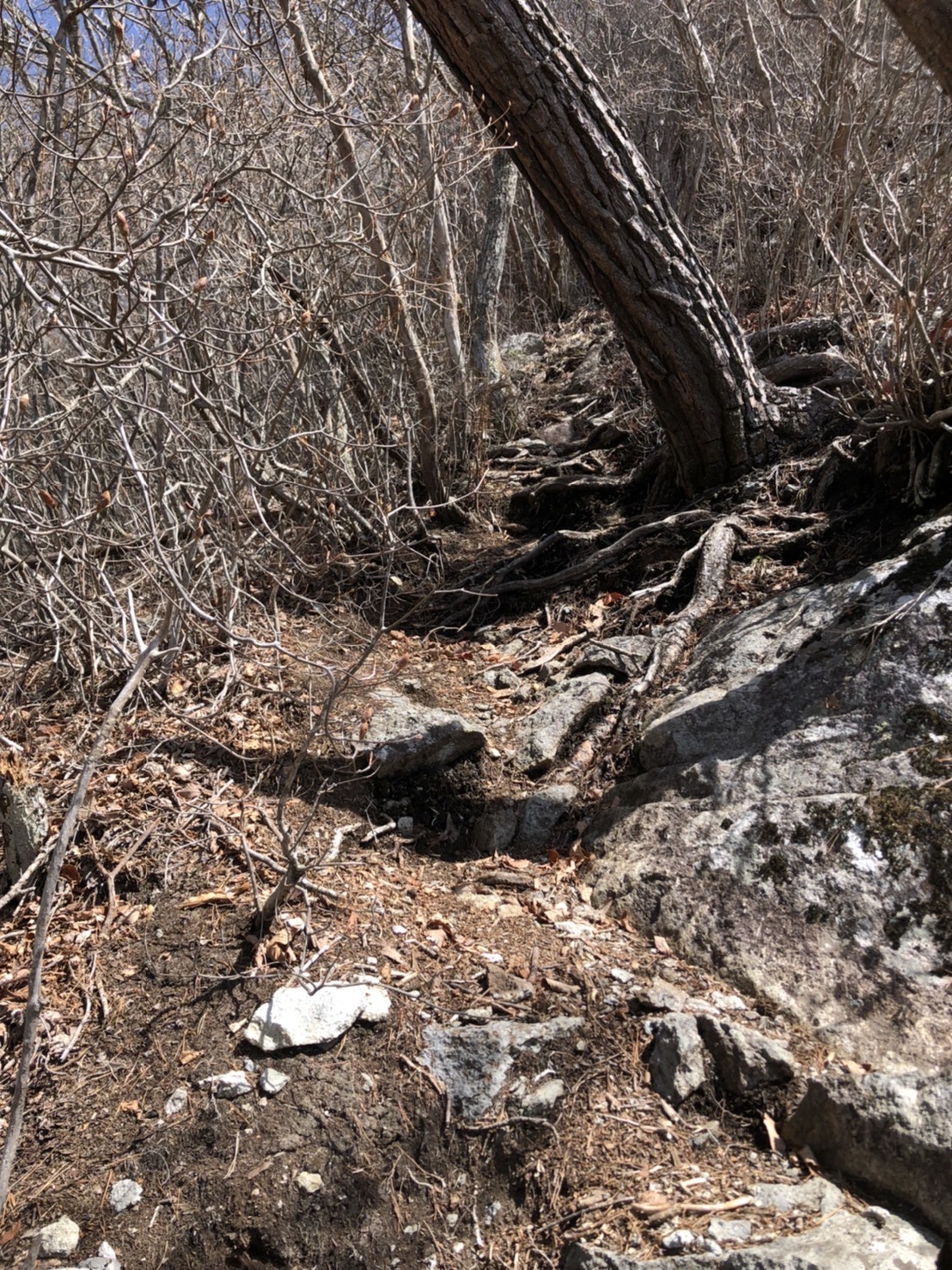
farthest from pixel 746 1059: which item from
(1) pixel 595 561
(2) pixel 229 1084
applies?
(1) pixel 595 561

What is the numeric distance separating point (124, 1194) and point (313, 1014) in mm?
653

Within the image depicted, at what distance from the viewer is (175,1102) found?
2861 mm

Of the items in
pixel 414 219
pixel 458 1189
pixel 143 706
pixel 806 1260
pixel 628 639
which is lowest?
pixel 806 1260

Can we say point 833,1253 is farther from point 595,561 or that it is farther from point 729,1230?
point 595,561

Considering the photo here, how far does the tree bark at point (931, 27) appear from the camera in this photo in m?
2.83

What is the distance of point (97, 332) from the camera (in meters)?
5.06

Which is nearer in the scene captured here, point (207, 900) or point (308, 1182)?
point (308, 1182)

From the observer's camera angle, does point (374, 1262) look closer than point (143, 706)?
Yes

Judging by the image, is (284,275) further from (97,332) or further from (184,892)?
(184,892)

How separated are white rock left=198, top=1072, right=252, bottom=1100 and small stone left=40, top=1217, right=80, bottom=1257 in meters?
0.45

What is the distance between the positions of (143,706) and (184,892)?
1206mm

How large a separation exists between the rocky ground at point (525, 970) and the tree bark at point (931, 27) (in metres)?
1.64

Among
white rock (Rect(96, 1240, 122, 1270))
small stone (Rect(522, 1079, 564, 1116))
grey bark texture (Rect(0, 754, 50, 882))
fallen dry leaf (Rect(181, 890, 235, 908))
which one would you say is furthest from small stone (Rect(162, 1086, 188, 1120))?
grey bark texture (Rect(0, 754, 50, 882))

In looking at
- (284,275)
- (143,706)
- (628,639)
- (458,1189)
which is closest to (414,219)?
(284,275)
